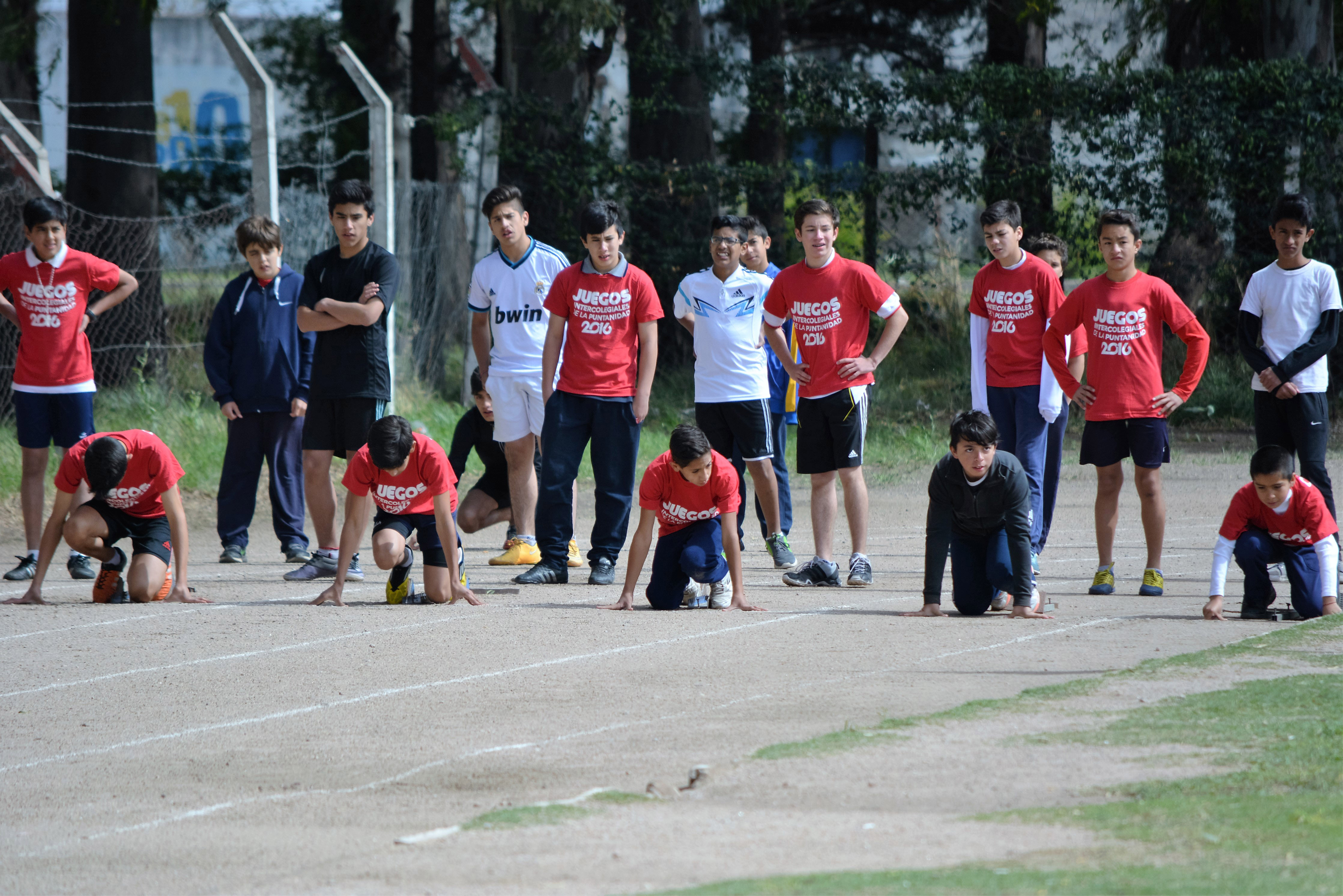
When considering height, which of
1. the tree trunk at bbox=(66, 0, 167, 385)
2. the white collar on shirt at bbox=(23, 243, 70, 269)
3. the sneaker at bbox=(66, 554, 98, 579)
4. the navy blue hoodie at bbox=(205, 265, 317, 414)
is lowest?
the sneaker at bbox=(66, 554, 98, 579)

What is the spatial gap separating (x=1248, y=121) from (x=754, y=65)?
515 centimetres

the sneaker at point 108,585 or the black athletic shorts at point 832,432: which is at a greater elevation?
the black athletic shorts at point 832,432

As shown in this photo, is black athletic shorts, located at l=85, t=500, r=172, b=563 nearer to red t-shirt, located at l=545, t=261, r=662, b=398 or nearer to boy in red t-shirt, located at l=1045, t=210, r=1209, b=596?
→ red t-shirt, located at l=545, t=261, r=662, b=398

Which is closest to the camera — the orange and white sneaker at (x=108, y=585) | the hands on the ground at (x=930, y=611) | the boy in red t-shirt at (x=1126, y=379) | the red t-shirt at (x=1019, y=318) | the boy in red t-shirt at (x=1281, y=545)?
the boy in red t-shirt at (x=1281, y=545)

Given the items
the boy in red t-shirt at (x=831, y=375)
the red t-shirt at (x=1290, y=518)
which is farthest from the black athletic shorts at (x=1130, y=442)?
the boy in red t-shirt at (x=831, y=375)

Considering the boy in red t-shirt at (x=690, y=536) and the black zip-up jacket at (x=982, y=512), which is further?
the boy in red t-shirt at (x=690, y=536)

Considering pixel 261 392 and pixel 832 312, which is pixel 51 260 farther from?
pixel 832 312

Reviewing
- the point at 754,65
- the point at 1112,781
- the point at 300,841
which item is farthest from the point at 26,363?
the point at 754,65

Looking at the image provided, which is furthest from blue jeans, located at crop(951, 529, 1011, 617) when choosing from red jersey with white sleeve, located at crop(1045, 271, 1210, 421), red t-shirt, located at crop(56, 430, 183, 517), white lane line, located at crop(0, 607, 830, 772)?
red t-shirt, located at crop(56, 430, 183, 517)

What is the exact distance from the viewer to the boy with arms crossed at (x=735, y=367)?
9.61 metres

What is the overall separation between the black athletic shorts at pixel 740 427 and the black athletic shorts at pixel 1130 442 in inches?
74.7

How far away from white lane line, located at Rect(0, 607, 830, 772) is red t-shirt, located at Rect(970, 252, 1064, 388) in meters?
2.19

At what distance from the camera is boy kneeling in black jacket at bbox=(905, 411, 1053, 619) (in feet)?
25.1

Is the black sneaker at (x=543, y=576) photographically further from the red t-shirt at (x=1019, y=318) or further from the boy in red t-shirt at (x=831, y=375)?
the red t-shirt at (x=1019, y=318)
